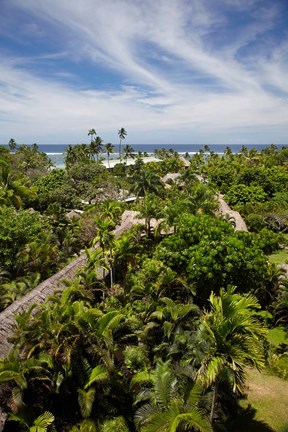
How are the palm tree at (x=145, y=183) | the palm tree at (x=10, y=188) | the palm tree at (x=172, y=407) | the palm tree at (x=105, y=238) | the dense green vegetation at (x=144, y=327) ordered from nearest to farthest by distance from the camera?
the palm tree at (x=172, y=407) → the dense green vegetation at (x=144, y=327) → the palm tree at (x=105, y=238) → the palm tree at (x=10, y=188) → the palm tree at (x=145, y=183)

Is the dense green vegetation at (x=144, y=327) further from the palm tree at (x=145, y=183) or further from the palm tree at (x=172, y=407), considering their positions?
the palm tree at (x=145, y=183)

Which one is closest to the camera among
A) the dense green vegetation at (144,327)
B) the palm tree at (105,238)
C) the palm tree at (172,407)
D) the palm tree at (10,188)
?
the palm tree at (172,407)

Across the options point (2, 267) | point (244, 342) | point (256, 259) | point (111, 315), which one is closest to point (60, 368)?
point (111, 315)

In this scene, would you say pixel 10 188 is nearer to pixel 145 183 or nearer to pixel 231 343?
pixel 145 183

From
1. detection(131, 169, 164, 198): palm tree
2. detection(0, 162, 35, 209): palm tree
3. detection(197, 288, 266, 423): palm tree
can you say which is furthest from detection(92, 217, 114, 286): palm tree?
detection(131, 169, 164, 198): palm tree

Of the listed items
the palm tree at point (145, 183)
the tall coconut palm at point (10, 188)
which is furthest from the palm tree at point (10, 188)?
the palm tree at point (145, 183)
